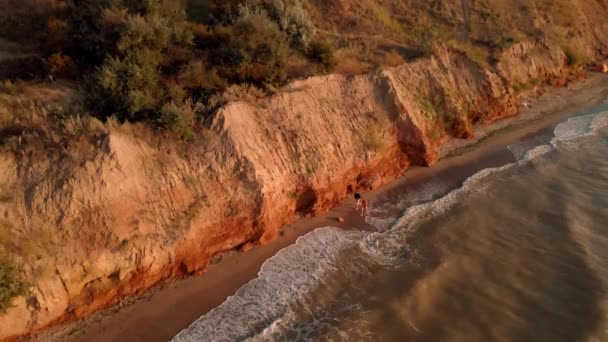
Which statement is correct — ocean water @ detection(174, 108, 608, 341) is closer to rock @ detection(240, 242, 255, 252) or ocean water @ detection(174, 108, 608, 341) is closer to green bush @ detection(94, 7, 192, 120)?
rock @ detection(240, 242, 255, 252)

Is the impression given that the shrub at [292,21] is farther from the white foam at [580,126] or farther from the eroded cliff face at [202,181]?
the white foam at [580,126]

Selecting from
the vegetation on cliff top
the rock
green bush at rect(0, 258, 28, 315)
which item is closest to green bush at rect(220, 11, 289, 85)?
the vegetation on cliff top

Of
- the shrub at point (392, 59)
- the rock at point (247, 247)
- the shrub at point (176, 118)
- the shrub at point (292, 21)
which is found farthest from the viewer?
the shrub at point (392, 59)

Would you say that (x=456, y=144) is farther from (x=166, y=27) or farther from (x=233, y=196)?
(x=166, y=27)

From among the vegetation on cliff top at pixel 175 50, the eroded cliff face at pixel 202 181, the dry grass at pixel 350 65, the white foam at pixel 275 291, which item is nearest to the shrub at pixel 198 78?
the vegetation on cliff top at pixel 175 50

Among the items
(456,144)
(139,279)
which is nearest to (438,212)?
(456,144)

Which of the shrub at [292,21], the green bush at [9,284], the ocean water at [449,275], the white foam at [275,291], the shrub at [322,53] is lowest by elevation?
the ocean water at [449,275]

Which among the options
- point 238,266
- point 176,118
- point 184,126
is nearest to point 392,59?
point 184,126

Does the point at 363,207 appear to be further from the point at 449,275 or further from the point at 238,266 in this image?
the point at 238,266
